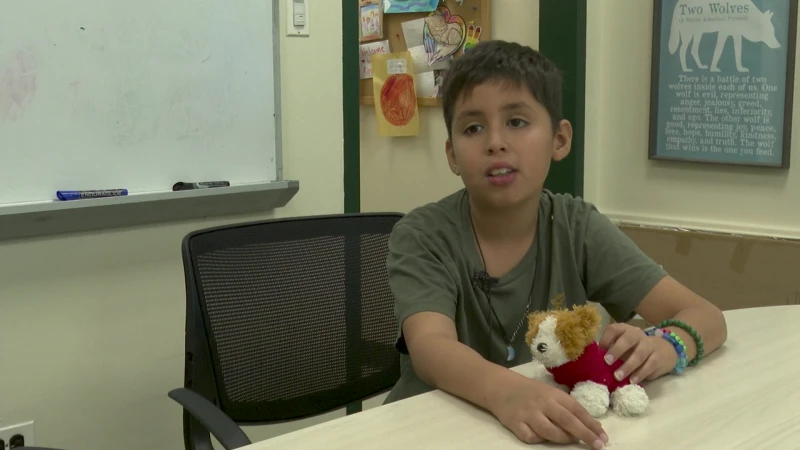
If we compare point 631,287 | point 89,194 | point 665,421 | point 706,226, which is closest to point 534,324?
point 665,421

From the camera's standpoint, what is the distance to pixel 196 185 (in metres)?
1.94

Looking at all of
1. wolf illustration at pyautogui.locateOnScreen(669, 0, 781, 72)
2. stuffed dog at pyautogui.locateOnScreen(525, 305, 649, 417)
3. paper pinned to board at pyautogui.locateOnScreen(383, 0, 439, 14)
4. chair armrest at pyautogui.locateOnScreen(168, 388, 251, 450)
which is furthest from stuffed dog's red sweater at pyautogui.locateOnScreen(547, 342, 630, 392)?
paper pinned to board at pyautogui.locateOnScreen(383, 0, 439, 14)

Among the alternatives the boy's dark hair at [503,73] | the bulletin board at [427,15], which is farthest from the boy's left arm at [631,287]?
the bulletin board at [427,15]

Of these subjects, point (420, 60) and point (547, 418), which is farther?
point (420, 60)

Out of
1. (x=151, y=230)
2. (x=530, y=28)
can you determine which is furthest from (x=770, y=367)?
(x=530, y=28)

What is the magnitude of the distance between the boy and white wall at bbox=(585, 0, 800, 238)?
4.25 ft

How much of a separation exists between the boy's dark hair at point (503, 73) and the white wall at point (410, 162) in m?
1.70

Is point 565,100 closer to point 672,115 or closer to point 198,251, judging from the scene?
point 672,115

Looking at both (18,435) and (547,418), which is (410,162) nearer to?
→ (18,435)

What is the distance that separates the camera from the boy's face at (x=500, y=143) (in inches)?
50.9

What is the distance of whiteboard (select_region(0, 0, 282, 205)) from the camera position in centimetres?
168

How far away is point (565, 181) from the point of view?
2.84m

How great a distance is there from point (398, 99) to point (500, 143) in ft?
6.88

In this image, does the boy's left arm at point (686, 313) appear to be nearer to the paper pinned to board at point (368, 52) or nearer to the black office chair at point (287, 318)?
the black office chair at point (287, 318)
